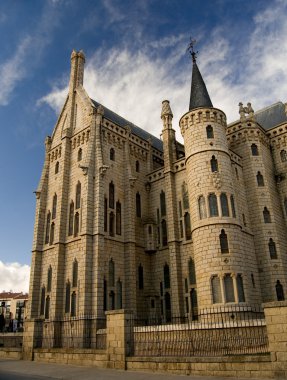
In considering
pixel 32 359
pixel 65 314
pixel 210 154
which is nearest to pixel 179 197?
pixel 210 154

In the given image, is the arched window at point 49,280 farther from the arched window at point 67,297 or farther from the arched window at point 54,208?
the arched window at point 54,208

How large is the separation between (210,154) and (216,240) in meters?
6.35

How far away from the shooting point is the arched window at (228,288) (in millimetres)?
19891

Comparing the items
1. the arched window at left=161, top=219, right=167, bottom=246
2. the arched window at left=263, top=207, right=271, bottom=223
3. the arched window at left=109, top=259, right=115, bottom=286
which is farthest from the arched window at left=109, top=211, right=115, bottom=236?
→ the arched window at left=263, top=207, right=271, bottom=223

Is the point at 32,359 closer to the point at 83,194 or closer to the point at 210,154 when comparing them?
the point at 83,194

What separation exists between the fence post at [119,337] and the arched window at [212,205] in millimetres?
10293

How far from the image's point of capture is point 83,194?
24953mm

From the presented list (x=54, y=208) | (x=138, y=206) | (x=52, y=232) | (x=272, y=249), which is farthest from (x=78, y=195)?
(x=272, y=249)

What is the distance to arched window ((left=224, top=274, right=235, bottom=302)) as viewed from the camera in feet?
65.3

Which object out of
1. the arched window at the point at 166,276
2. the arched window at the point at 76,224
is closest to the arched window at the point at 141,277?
the arched window at the point at 166,276

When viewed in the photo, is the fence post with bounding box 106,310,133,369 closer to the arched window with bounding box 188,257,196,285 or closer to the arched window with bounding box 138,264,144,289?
the arched window with bounding box 188,257,196,285

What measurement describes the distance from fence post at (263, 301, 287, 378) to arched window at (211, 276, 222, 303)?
9.34m

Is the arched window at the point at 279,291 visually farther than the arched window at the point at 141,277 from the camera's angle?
No

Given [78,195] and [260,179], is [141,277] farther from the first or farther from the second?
[260,179]
